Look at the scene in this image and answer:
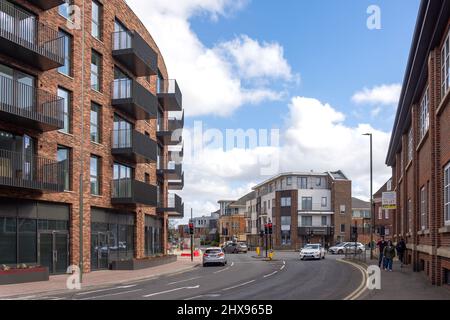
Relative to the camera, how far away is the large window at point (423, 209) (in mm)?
26266

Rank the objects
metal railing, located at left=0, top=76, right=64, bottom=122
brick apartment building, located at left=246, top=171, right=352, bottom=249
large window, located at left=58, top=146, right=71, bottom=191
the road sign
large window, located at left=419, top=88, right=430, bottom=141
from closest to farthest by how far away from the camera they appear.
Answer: metal railing, located at left=0, top=76, right=64, bottom=122 → large window, located at left=419, top=88, right=430, bottom=141 → large window, located at left=58, top=146, right=71, bottom=191 → the road sign → brick apartment building, located at left=246, top=171, right=352, bottom=249

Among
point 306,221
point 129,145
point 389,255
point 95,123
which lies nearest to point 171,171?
point 129,145

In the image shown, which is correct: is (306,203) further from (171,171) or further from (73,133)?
(73,133)

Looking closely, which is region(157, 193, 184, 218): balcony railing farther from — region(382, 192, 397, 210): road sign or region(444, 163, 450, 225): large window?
region(444, 163, 450, 225): large window

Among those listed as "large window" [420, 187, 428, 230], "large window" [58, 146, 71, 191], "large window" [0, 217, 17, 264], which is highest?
"large window" [58, 146, 71, 191]

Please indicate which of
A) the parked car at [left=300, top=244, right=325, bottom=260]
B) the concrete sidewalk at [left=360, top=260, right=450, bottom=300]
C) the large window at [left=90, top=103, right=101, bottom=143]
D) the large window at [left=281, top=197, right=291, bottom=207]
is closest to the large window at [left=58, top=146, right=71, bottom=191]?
the large window at [left=90, top=103, right=101, bottom=143]

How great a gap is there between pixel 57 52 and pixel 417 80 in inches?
632

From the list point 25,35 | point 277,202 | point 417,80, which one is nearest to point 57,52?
point 25,35

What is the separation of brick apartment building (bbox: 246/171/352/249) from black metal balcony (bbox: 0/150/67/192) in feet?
220

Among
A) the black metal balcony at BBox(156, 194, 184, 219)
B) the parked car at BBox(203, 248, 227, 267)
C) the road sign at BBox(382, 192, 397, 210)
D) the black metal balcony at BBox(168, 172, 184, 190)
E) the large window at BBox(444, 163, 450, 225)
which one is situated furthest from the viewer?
the black metal balcony at BBox(168, 172, 184, 190)

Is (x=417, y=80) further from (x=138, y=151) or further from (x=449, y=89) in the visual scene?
(x=138, y=151)

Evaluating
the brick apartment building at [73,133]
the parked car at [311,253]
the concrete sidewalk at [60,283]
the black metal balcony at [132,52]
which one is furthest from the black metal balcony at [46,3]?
the parked car at [311,253]

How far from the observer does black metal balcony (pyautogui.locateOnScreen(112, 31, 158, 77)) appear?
1353 inches

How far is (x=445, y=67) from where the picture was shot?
771 inches
